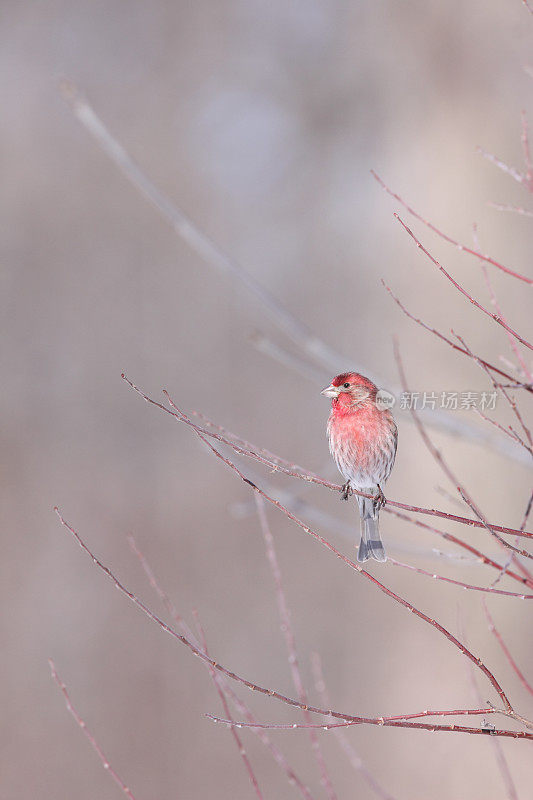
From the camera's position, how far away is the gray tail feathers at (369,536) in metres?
1.67

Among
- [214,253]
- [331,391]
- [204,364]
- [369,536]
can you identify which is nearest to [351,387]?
[331,391]

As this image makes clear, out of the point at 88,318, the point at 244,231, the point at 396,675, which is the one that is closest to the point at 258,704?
the point at 396,675

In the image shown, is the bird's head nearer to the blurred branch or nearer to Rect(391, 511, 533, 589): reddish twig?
Rect(391, 511, 533, 589): reddish twig

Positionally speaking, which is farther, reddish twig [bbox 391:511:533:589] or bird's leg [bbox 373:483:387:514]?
bird's leg [bbox 373:483:387:514]

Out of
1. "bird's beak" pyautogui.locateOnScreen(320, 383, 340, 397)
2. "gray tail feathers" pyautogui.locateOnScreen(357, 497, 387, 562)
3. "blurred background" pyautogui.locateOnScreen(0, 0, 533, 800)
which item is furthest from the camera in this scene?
"blurred background" pyautogui.locateOnScreen(0, 0, 533, 800)

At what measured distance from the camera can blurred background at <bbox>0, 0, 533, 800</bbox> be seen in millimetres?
6211

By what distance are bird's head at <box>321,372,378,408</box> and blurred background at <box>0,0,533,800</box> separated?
3946 millimetres

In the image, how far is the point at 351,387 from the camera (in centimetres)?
152

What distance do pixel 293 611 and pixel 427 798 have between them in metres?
1.75

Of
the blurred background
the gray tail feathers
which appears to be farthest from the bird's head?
the blurred background

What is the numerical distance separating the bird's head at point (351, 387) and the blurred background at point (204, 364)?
395cm

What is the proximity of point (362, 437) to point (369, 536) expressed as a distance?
26 centimetres

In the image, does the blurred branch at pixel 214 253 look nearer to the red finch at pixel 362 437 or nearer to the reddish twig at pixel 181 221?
the reddish twig at pixel 181 221

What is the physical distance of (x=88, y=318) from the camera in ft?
23.6
